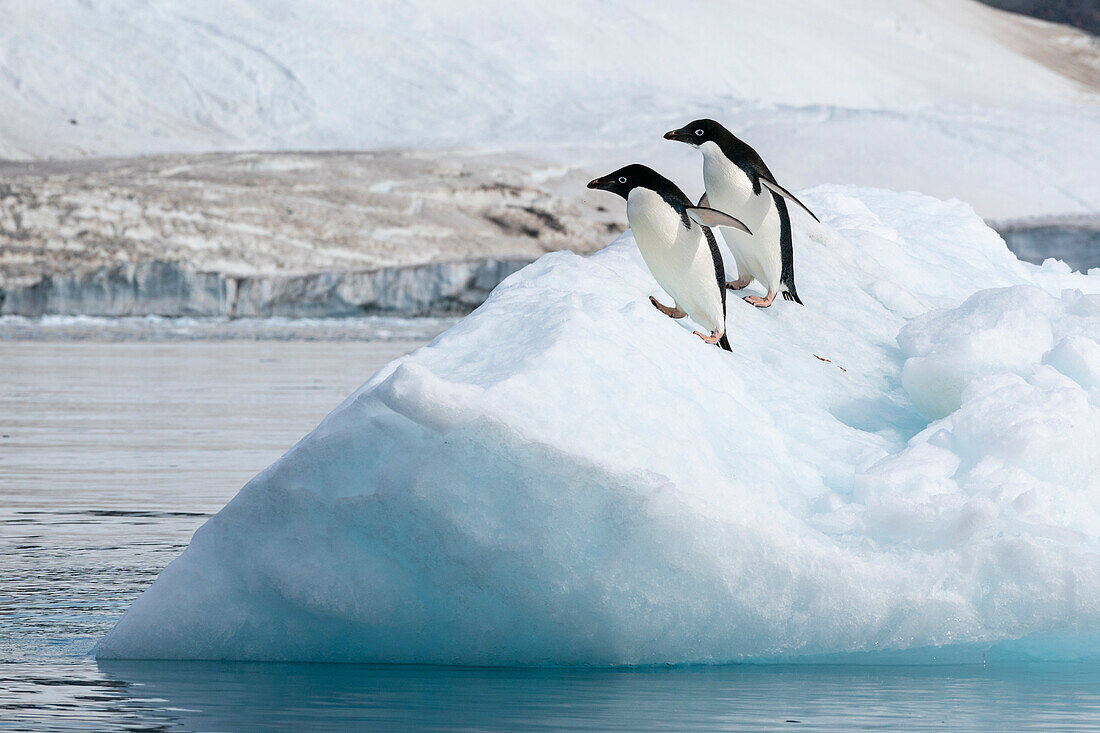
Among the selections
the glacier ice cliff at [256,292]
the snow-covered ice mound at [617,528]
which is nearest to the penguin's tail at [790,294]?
the snow-covered ice mound at [617,528]

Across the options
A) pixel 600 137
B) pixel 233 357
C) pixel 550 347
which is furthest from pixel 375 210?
pixel 550 347

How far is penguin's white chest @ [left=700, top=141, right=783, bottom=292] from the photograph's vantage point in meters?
5.23

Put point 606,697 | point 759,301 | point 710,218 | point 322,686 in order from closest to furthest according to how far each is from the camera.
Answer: point 606,697, point 322,686, point 710,218, point 759,301

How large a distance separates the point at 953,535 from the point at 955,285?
2.29m

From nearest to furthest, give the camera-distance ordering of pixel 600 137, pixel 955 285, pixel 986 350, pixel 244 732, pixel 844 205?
pixel 244 732
pixel 986 350
pixel 955 285
pixel 844 205
pixel 600 137

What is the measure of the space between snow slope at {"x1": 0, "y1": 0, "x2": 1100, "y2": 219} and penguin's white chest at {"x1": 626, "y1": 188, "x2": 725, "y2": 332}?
39.2 metres

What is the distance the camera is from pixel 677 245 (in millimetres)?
4688

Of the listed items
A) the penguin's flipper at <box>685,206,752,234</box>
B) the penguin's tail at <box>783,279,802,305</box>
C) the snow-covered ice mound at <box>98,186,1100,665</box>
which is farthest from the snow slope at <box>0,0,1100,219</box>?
the snow-covered ice mound at <box>98,186,1100,665</box>

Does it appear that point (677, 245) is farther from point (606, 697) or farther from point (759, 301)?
point (606, 697)

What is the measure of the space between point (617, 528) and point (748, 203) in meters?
1.90

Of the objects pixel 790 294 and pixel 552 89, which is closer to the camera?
pixel 790 294

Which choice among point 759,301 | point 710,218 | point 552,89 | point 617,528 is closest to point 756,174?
point 759,301

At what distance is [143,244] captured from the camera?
3459 cm

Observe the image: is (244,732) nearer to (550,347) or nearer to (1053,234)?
(550,347)
